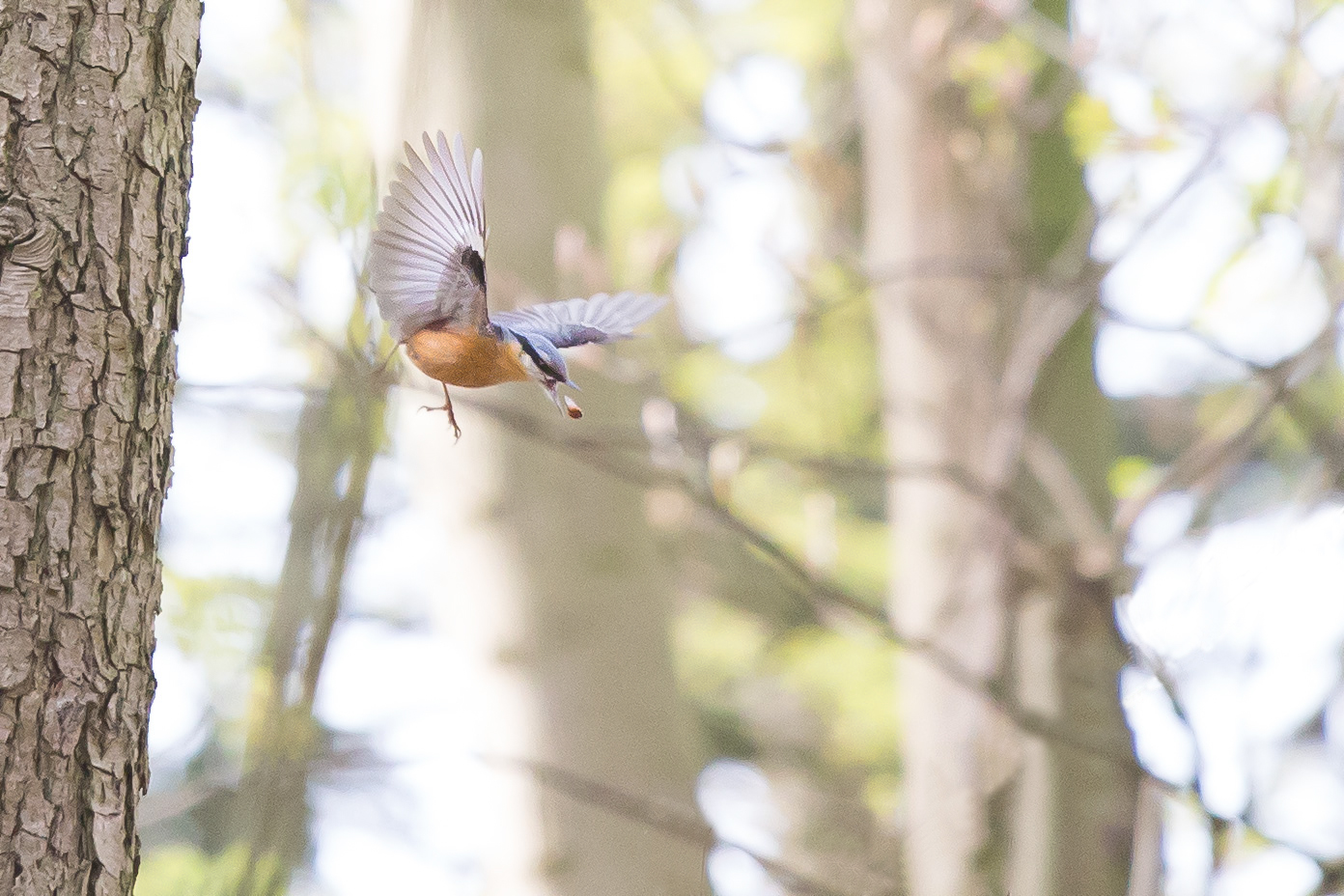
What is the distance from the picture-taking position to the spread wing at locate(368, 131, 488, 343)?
81 centimetres

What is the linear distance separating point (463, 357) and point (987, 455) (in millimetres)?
2466

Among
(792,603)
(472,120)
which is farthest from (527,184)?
(792,603)

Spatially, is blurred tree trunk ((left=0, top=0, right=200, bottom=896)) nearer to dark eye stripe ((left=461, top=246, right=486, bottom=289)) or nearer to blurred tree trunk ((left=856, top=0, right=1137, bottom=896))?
dark eye stripe ((left=461, top=246, right=486, bottom=289))

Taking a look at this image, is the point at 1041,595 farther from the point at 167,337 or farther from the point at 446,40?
the point at 167,337

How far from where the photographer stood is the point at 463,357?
2.78 feet

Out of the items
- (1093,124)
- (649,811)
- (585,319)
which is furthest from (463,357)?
(1093,124)

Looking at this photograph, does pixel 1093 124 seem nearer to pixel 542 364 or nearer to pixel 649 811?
pixel 649 811

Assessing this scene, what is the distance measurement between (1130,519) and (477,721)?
1345 millimetres

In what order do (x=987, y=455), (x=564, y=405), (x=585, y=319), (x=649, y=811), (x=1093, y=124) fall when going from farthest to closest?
(x=987, y=455) → (x=1093, y=124) → (x=649, y=811) → (x=585, y=319) → (x=564, y=405)

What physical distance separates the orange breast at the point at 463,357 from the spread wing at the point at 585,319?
0.18ft

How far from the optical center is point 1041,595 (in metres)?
2.88

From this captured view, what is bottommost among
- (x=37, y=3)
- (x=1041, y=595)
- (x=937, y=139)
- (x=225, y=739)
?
(x=225, y=739)

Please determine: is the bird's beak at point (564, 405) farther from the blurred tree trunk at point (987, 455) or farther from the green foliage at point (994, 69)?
the green foliage at point (994, 69)

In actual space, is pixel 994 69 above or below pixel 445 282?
above
